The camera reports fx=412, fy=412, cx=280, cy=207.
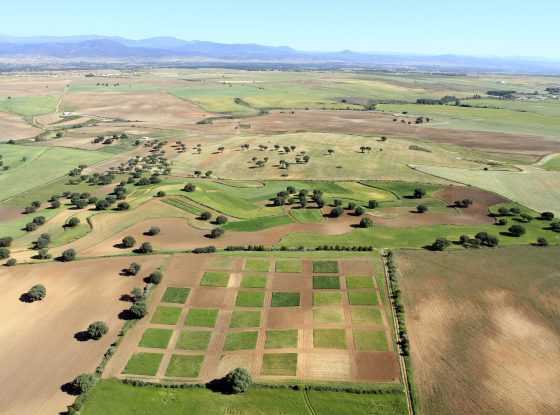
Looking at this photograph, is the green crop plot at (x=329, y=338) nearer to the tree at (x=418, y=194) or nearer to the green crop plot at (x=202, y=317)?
the green crop plot at (x=202, y=317)

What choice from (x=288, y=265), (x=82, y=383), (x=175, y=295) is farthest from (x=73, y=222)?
(x=82, y=383)

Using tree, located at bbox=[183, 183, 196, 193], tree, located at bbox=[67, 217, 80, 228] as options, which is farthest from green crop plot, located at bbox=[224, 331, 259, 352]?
tree, located at bbox=[183, 183, 196, 193]

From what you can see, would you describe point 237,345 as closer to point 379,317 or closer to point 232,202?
point 379,317

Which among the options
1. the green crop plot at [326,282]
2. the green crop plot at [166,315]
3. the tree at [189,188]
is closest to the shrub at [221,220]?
the tree at [189,188]

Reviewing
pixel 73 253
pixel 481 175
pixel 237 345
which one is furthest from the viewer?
pixel 481 175

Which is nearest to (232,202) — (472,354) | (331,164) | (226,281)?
(226,281)

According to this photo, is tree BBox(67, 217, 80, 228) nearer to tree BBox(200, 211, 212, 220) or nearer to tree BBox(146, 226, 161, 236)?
tree BBox(146, 226, 161, 236)
